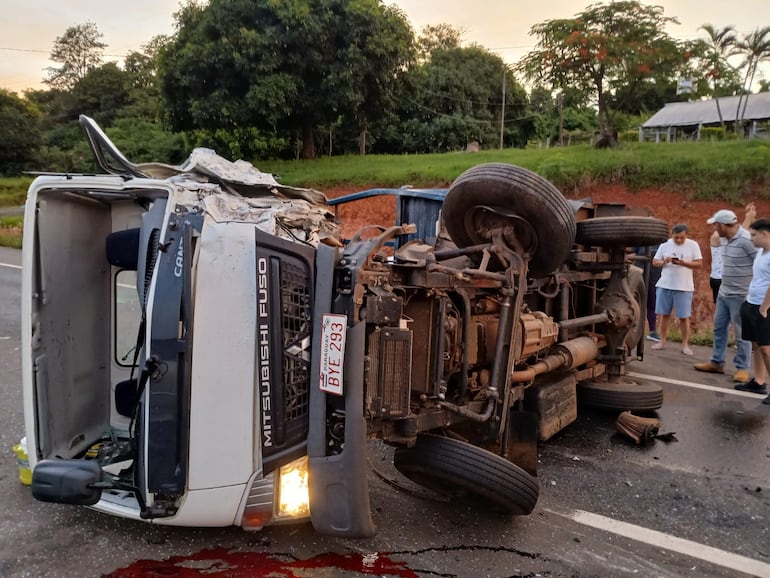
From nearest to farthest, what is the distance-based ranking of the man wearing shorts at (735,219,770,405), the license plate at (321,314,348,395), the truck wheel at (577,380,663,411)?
1. the license plate at (321,314,348,395)
2. the truck wheel at (577,380,663,411)
3. the man wearing shorts at (735,219,770,405)

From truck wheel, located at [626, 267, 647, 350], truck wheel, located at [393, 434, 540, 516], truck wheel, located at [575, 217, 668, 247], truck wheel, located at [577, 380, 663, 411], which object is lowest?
truck wheel, located at [577, 380, 663, 411]

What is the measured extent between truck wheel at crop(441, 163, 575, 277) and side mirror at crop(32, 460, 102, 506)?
238 centimetres

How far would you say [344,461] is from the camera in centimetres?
247

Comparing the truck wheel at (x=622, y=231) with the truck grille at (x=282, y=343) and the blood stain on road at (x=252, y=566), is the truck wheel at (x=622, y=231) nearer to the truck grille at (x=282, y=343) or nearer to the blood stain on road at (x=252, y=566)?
the truck grille at (x=282, y=343)

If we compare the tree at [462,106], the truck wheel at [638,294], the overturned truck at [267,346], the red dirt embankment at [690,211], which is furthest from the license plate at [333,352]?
the tree at [462,106]

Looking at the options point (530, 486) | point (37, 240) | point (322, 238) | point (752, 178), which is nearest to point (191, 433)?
point (322, 238)

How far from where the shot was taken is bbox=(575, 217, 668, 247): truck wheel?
4594 mm

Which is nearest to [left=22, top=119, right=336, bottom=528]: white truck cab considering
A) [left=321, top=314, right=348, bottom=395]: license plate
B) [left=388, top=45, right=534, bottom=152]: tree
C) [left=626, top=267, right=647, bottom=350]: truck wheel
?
[left=321, top=314, right=348, bottom=395]: license plate

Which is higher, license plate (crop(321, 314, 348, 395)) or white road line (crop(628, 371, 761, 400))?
license plate (crop(321, 314, 348, 395))

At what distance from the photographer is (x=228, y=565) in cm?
272

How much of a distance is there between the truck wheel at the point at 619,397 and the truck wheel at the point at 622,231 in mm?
1178

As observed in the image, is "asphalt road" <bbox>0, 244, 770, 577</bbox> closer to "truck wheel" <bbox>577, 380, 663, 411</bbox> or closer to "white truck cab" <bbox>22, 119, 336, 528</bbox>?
"white truck cab" <bbox>22, 119, 336, 528</bbox>

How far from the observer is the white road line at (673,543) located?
9.55 ft

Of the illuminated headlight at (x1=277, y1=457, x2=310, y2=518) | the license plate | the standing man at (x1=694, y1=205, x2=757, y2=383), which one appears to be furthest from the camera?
the standing man at (x1=694, y1=205, x2=757, y2=383)
